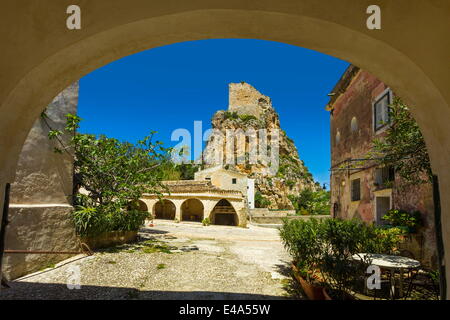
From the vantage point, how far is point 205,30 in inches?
84.0

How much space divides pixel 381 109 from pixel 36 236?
1117 cm

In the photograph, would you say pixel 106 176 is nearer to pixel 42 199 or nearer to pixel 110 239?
pixel 110 239

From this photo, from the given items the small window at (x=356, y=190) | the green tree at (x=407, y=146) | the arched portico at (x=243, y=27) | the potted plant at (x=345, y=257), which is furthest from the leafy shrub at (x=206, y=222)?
the arched portico at (x=243, y=27)

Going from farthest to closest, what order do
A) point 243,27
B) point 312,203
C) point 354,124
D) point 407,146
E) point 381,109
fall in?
point 312,203 → point 354,124 → point 381,109 → point 407,146 → point 243,27

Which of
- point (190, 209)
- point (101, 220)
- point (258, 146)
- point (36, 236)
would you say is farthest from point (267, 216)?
point (36, 236)

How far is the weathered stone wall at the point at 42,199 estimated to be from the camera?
20.4ft

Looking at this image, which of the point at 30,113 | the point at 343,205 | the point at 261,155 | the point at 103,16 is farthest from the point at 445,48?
the point at 261,155

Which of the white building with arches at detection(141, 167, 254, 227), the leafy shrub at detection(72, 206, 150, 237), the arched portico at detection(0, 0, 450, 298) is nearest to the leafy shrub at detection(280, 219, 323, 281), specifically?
the arched portico at detection(0, 0, 450, 298)

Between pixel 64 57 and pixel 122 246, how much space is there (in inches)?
371

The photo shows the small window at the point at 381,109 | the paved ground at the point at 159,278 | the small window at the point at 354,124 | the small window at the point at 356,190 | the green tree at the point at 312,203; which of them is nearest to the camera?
the paved ground at the point at 159,278

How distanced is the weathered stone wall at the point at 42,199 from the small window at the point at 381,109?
32.8 ft

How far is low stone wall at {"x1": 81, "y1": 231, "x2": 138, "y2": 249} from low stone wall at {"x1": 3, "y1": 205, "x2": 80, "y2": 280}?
0.80 meters

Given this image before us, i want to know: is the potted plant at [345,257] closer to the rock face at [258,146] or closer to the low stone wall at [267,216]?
the low stone wall at [267,216]

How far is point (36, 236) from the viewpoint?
21.7 feet
